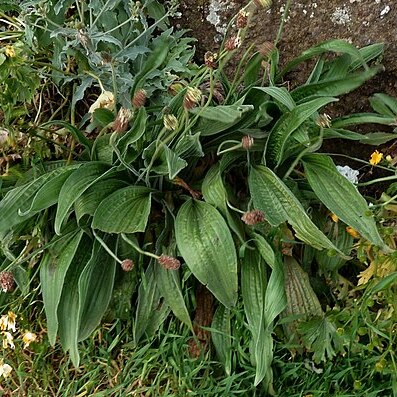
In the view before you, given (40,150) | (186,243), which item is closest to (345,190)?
(186,243)

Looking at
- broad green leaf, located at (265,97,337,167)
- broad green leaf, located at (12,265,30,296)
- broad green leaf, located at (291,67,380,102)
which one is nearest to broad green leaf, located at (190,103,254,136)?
broad green leaf, located at (265,97,337,167)

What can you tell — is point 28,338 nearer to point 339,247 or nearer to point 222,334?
point 222,334

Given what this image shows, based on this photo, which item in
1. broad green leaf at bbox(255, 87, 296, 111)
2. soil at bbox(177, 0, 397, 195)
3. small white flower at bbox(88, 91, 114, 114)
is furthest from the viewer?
soil at bbox(177, 0, 397, 195)

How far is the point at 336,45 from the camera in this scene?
2.46 m

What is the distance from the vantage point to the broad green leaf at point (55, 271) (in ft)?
7.90

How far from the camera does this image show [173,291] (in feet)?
8.10

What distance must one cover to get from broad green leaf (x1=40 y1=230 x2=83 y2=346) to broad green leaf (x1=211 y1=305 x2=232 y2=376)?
52 centimetres

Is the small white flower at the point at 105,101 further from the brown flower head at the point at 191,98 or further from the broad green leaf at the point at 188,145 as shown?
the brown flower head at the point at 191,98

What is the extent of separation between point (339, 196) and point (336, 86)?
15.8 inches

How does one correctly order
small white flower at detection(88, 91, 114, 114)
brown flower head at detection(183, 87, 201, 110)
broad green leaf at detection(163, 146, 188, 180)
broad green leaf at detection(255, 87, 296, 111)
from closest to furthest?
brown flower head at detection(183, 87, 201, 110)
broad green leaf at detection(163, 146, 188, 180)
broad green leaf at detection(255, 87, 296, 111)
small white flower at detection(88, 91, 114, 114)

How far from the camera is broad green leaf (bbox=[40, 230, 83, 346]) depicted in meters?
2.41

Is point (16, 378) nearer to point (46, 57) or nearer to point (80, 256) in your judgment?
point (80, 256)

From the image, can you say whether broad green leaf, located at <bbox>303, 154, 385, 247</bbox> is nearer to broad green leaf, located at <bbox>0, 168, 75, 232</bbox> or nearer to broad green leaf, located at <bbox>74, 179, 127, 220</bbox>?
broad green leaf, located at <bbox>74, 179, 127, 220</bbox>

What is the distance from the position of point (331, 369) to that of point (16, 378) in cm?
107
